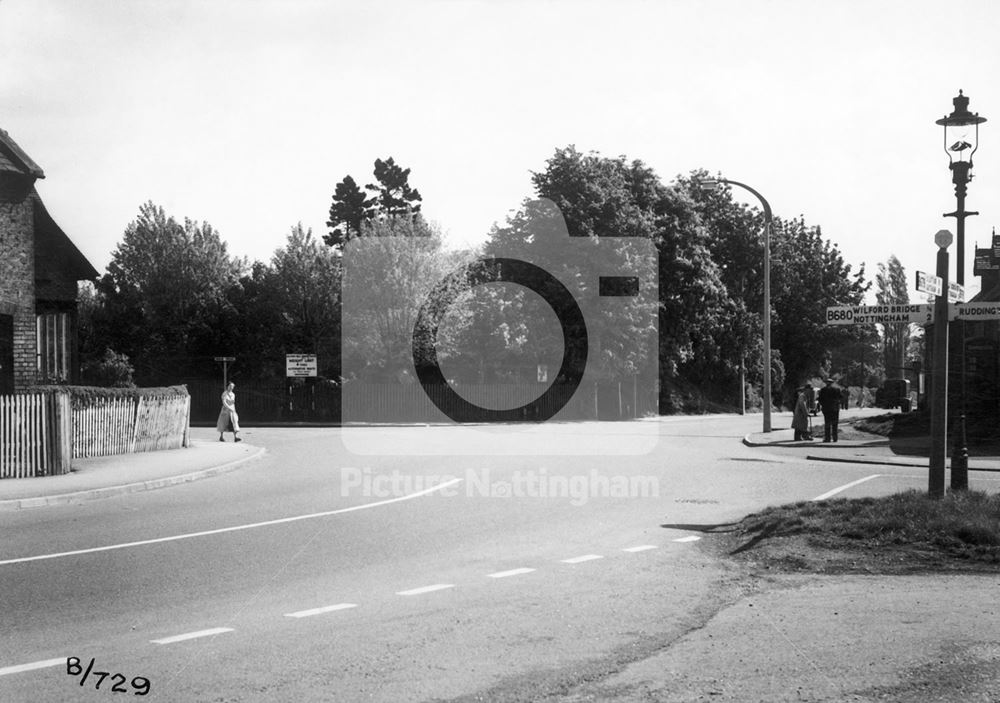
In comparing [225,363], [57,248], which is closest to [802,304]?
[225,363]

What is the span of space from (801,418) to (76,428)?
18957 millimetres

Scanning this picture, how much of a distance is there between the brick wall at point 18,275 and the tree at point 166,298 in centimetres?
3796

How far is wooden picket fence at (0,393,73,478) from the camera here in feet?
57.4

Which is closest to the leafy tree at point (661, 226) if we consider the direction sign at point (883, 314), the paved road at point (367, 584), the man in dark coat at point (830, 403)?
the man in dark coat at point (830, 403)

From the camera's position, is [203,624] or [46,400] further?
[46,400]

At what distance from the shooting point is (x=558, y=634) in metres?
6.62

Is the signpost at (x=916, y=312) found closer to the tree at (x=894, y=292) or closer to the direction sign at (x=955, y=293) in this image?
the direction sign at (x=955, y=293)

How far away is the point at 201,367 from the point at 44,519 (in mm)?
52772

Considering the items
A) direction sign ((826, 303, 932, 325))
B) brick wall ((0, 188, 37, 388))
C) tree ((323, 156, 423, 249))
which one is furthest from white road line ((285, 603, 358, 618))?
tree ((323, 156, 423, 249))

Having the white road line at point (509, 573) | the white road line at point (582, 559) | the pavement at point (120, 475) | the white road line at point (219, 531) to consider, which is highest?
the white road line at point (509, 573)

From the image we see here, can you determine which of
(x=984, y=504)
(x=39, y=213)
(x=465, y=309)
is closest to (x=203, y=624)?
(x=984, y=504)

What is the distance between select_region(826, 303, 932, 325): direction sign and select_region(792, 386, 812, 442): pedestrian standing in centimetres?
1207

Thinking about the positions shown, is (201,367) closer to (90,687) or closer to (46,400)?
(46,400)

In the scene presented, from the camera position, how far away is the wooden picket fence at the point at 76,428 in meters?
17.6
